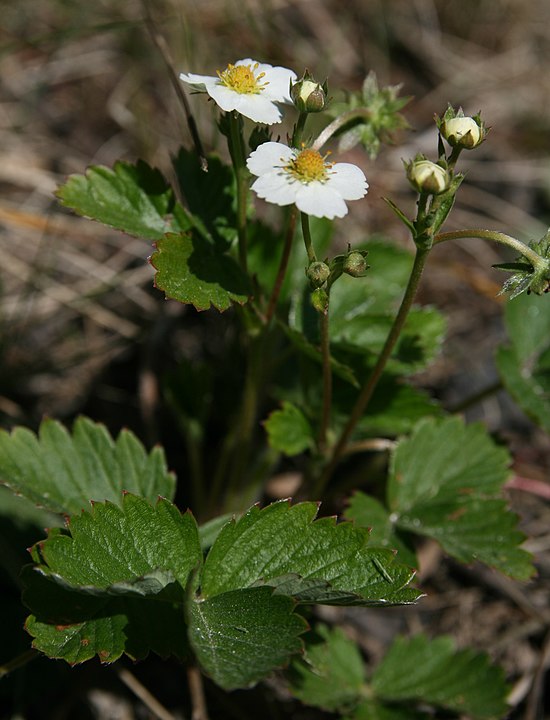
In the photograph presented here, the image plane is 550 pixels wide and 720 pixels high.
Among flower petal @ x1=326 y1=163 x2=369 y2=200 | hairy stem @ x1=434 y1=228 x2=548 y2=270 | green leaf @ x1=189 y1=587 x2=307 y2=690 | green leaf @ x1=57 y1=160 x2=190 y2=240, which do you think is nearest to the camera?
green leaf @ x1=189 y1=587 x2=307 y2=690

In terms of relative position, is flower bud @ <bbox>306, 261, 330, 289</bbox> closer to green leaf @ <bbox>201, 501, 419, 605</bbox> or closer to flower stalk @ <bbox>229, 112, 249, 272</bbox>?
flower stalk @ <bbox>229, 112, 249, 272</bbox>

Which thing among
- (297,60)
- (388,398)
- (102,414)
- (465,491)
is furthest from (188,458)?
(297,60)

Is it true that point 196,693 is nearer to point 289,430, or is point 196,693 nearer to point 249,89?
point 289,430

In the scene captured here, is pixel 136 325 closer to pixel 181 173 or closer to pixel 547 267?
pixel 181 173

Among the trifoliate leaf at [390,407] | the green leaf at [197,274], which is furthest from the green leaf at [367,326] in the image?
the green leaf at [197,274]

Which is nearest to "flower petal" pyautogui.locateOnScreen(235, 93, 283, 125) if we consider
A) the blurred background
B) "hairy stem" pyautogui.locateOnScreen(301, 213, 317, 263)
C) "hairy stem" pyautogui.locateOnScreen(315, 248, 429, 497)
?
"hairy stem" pyautogui.locateOnScreen(301, 213, 317, 263)
